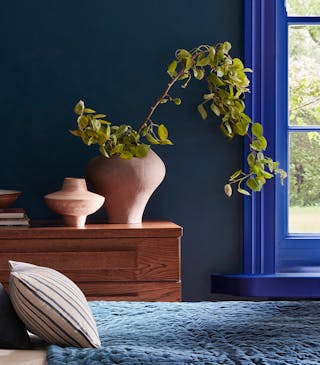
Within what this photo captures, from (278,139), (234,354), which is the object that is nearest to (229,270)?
(278,139)

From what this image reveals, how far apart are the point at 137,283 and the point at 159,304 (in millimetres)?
859

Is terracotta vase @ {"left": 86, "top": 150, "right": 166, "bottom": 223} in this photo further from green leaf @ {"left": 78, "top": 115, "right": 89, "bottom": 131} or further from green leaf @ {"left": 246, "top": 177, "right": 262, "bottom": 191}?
green leaf @ {"left": 246, "top": 177, "right": 262, "bottom": 191}

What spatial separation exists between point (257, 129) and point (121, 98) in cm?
67

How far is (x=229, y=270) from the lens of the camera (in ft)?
14.0

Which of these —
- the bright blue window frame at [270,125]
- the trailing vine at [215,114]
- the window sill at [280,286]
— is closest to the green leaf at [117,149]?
the trailing vine at [215,114]

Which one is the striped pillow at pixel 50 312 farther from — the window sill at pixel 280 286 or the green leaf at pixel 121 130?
the window sill at pixel 280 286

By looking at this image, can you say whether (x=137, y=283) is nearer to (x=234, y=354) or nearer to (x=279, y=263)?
(x=279, y=263)

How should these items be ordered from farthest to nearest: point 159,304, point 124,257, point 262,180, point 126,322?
1. point 262,180
2. point 124,257
3. point 159,304
4. point 126,322

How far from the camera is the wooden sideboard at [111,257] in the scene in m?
3.64

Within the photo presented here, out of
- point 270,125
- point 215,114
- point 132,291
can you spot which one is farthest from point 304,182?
point 132,291

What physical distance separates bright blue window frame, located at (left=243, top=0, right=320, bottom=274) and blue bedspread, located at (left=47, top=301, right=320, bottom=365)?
4.60ft

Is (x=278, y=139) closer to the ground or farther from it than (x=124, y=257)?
farther from it

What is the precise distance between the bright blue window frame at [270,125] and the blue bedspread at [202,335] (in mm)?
1403

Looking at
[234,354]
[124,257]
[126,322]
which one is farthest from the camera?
[124,257]
